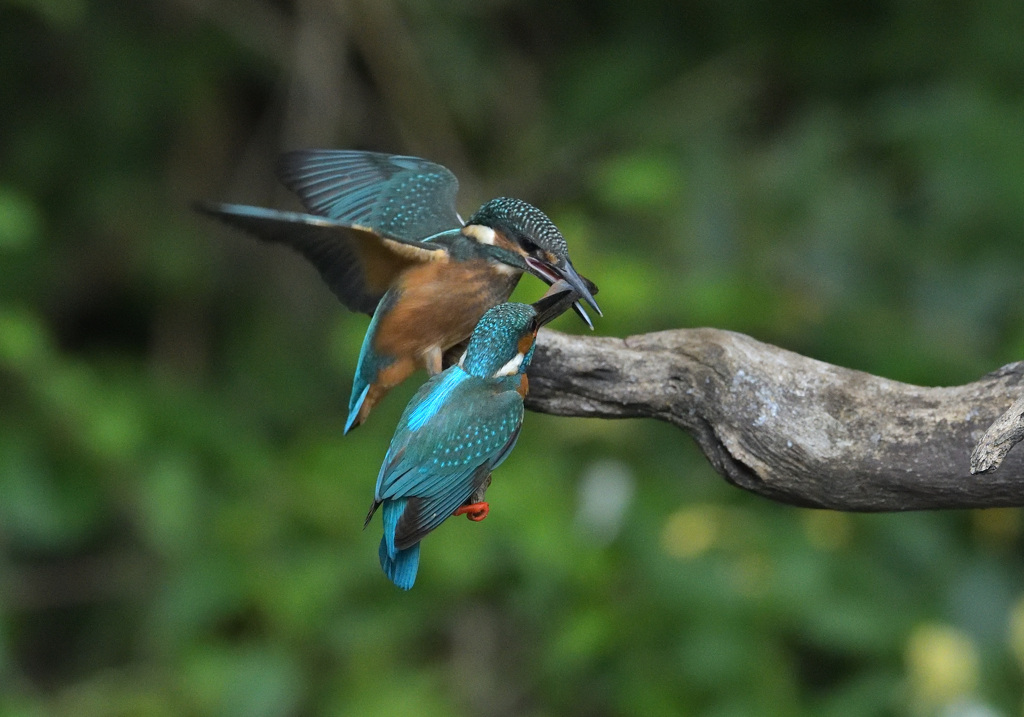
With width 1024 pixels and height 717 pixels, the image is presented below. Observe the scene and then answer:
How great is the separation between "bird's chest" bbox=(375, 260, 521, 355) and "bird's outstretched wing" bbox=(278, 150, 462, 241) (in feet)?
0.75

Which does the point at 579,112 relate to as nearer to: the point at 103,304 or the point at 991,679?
the point at 103,304

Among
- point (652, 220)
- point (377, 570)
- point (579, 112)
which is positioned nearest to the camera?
point (377, 570)

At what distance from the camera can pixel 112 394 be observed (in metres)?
3.30

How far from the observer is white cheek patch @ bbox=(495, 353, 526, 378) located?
2.00 m

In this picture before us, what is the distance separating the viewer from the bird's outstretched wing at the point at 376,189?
2.42 metres

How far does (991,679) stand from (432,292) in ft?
5.47

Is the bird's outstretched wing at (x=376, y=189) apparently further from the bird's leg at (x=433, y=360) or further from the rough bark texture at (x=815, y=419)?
the rough bark texture at (x=815, y=419)

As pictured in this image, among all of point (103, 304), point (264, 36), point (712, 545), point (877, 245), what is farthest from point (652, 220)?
point (103, 304)

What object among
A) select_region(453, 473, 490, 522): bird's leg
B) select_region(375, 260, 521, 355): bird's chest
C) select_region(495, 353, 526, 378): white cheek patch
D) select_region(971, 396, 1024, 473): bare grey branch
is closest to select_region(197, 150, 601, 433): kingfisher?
select_region(375, 260, 521, 355): bird's chest

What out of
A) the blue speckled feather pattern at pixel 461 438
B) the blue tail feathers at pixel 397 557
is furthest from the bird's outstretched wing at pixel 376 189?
the blue tail feathers at pixel 397 557

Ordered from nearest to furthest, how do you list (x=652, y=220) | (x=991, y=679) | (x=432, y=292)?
(x=432, y=292) → (x=991, y=679) → (x=652, y=220)

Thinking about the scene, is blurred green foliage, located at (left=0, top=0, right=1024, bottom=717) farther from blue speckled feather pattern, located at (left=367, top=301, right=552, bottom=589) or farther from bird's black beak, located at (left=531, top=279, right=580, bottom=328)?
blue speckled feather pattern, located at (left=367, top=301, right=552, bottom=589)

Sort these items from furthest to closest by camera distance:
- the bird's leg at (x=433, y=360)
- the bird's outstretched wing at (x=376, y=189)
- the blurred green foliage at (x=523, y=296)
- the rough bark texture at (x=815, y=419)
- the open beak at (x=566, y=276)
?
the blurred green foliage at (x=523, y=296), the bird's outstretched wing at (x=376, y=189), the bird's leg at (x=433, y=360), the open beak at (x=566, y=276), the rough bark texture at (x=815, y=419)

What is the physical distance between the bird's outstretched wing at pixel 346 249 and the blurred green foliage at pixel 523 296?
84 centimetres
